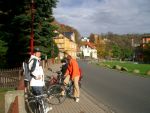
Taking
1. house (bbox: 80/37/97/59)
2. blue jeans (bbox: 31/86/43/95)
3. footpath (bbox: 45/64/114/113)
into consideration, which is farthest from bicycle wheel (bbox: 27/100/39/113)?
house (bbox: 80/37/97/59)

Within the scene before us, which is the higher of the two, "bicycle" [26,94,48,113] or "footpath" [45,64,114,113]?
"bicycle" [26,94,48,113]

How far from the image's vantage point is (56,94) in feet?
44.9

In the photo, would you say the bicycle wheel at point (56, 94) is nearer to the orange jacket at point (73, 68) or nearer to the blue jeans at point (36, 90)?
the orange jacket at point (73, 68)

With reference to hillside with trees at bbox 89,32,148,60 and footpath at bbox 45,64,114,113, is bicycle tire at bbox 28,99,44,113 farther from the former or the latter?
hillside with trees at bbox 89,32,148,60

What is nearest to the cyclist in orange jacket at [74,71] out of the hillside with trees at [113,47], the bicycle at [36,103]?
the bicycle at [36,103]

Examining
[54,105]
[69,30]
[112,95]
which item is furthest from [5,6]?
[69,30]

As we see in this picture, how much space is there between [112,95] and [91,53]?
6266 inches

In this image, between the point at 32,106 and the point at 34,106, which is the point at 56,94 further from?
the point at 34,106

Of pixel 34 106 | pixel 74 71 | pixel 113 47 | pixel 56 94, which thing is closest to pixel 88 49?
pixel 113 47

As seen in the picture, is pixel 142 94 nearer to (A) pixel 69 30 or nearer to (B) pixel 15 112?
(B) pixel 15 112

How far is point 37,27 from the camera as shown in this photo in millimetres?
28047

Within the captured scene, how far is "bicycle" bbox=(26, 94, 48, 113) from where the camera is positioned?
33.8ft

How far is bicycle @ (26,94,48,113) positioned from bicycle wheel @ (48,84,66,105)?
2.64 metres

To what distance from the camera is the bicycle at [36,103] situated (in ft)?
33.8
